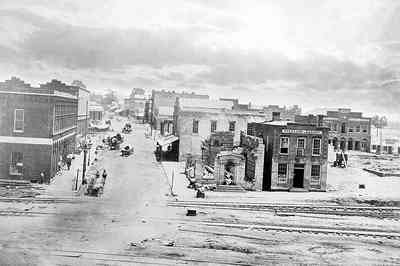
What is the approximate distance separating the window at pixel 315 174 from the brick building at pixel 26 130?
916 inches

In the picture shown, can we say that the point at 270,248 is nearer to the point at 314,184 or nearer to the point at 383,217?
the point at 383,217

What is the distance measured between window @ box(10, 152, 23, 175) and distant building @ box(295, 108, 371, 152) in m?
60.9

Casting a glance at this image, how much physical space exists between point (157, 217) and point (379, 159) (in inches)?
2212

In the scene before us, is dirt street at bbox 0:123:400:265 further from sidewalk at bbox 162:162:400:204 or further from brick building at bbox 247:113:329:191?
brick building at bbox 247:113:329:191

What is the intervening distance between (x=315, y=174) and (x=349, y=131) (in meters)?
46.8

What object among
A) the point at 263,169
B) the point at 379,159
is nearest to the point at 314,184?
the point at 263,169

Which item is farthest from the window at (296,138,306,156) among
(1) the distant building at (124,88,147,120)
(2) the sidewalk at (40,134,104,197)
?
(1) the distant building at (124,88,147,120)

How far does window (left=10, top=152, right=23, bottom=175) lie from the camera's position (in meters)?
34.4

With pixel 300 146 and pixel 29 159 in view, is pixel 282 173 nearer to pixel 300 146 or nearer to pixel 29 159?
pixel 300 146

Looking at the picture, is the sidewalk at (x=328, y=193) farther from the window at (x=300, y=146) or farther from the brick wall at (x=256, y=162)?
the window at (x=300, y=146)

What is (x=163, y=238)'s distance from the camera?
2117 cm

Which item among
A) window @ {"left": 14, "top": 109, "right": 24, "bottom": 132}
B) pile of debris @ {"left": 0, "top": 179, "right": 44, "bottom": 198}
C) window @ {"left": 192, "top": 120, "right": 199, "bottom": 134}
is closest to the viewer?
pile of debris @ {"left": 0, "top": 179, "right": 44, "bottom": 198}

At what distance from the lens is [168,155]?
188 ft

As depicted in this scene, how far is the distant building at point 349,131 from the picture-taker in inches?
3221
